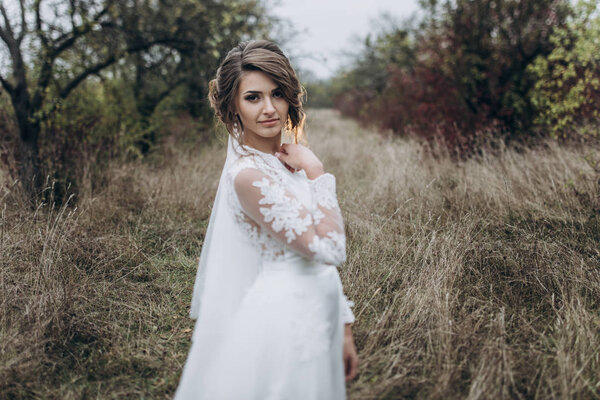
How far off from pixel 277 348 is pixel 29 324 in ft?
6.34

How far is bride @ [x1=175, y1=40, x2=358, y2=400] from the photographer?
1.35 metres

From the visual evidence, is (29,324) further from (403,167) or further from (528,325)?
(403,167)

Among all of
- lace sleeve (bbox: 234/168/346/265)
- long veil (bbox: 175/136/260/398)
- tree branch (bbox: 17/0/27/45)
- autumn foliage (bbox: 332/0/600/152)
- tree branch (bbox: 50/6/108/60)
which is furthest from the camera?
autumn foliage (bbox: 332/0/600/152)

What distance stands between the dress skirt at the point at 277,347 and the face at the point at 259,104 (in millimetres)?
554

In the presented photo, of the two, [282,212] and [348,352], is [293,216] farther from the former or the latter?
[348,352]

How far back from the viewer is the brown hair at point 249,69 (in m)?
1.59

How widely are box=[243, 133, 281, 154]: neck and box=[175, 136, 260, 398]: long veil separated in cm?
25

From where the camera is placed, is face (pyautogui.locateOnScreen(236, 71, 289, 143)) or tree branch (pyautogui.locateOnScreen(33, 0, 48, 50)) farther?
tree branch (pyautogui.locateOnScreen(33, 0, 48, 50))

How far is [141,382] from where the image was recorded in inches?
91.2

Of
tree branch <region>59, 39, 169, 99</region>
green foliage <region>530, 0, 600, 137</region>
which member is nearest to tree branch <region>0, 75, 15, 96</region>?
tree branch <region>59, 39, 169, 99</region>

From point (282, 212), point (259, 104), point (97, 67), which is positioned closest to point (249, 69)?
point (259, 104)

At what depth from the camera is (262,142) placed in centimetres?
167

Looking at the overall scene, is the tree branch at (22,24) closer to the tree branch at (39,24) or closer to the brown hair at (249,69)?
the tree branch at (39,24)

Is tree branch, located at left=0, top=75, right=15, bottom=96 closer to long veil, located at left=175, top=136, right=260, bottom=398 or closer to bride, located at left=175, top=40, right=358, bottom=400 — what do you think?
bride, located at left=175, top=40, right=358, bottom=400
